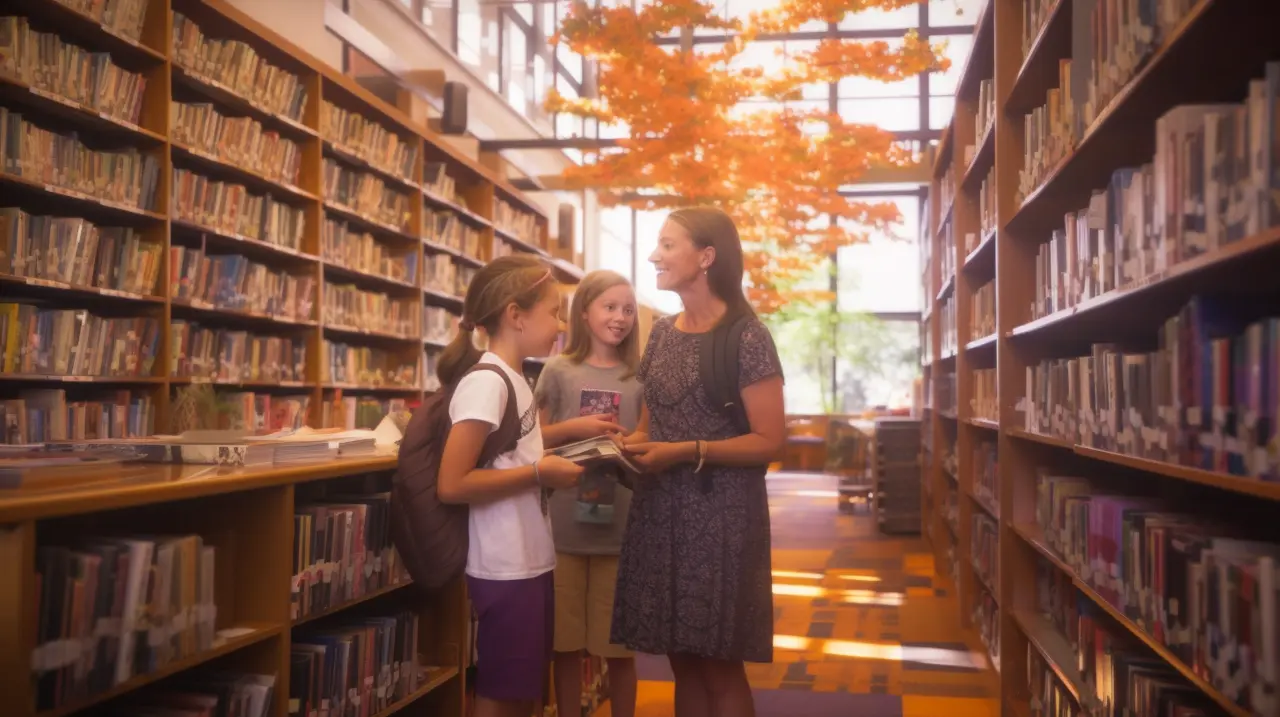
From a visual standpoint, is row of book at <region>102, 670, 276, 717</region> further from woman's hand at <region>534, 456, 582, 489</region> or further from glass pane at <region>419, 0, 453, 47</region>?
glass pane at <region>419, 0, 453, 47</region>

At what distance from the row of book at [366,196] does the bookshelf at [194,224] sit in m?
0.01

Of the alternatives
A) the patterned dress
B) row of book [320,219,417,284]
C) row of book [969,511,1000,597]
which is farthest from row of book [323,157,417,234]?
the patterned dress

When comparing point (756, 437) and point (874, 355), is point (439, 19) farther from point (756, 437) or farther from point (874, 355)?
point (874, 355)

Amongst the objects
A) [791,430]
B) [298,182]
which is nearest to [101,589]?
[298,182]

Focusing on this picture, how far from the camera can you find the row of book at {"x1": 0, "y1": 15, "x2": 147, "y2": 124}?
3.59 m

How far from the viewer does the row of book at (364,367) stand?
610 centimetres

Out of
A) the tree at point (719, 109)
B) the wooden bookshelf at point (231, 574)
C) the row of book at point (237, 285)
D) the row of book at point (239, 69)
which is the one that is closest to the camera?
the wooden bookshelf at point (231, 574)

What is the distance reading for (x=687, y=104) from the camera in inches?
364

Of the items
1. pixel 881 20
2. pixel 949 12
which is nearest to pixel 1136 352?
pixel 949 12

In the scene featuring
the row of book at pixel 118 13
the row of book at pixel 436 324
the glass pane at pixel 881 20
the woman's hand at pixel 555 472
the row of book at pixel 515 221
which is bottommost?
the woman's hand at pixel 555 472

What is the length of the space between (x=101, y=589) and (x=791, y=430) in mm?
14624

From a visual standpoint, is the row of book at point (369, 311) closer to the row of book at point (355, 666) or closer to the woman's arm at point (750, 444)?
the row of book at point (355, 666)

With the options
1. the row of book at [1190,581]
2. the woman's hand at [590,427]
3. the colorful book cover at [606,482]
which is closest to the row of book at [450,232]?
the colorful book cover at [606,482]

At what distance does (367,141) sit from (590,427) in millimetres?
4220
